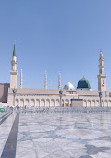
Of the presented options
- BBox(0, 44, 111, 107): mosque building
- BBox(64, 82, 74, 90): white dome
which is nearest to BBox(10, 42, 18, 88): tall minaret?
BBox(0, 44, 111, 107): mosque building

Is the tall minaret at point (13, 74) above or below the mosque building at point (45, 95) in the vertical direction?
above

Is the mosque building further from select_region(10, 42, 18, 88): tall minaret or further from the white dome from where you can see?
the white dome

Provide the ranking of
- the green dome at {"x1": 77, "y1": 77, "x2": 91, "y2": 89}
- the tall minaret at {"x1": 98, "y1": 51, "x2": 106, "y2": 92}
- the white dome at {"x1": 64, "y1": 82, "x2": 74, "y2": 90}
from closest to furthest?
1. the tall minaret at {"x1": 98, "y1": 51, "x2": 106, "y2": 92}
2. the green dome at {"x1": 77, "y1": 77, "x2": 91, "y2": 89}
3. the white dome at {"x1": 64, "y1": 82, "x2": 74, "y2": 90}

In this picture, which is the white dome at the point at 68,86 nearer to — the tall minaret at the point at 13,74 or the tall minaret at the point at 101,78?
the tall minaret at the point at 101,78

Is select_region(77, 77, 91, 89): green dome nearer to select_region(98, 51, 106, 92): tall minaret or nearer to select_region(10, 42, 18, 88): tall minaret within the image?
select_region(98, 51, 106, 92): tall minaret

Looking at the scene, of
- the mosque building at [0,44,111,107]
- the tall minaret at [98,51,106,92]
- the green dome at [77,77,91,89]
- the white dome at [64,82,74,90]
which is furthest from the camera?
the white dome at [64,82,74,90]

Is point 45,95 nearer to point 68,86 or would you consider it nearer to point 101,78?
point 68,86

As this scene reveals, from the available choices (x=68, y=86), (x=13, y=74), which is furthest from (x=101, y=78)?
(x=13, y=74)

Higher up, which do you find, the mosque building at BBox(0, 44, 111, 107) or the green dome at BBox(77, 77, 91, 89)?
the green dome at BBox(77, 77, 91, 89)

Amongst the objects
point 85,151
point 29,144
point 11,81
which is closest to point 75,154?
point 85,151

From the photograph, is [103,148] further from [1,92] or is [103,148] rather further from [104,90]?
[104,90]

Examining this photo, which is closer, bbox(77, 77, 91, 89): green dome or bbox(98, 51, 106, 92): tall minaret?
bbox(98, 51, 106, 92): tall minaret

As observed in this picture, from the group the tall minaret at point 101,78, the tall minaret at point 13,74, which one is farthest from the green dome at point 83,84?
the tall minaret at point 13,74

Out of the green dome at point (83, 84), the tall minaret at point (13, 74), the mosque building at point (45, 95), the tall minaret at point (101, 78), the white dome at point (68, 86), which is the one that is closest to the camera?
the mosque building at point (45, 95)
